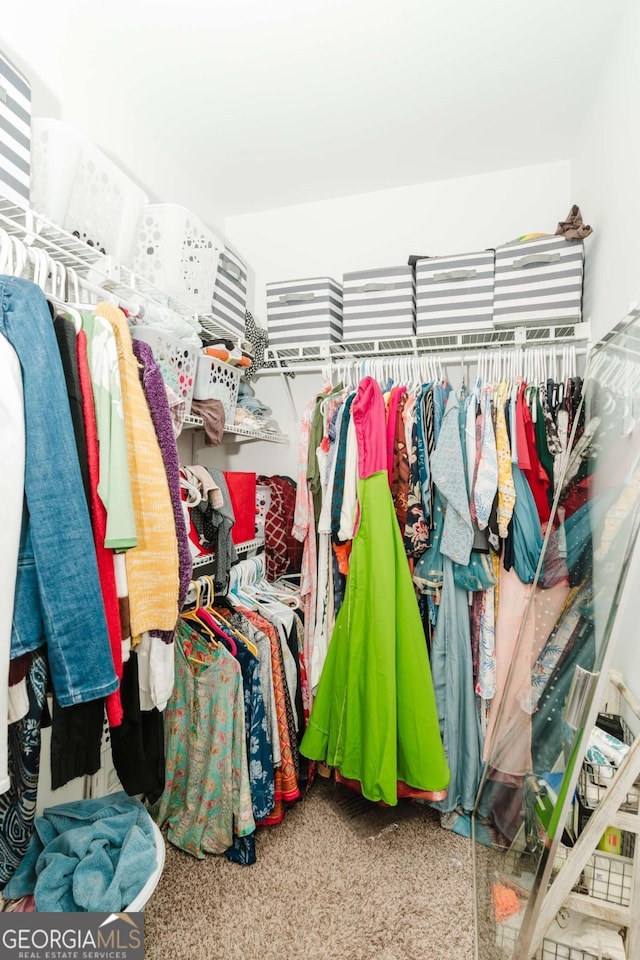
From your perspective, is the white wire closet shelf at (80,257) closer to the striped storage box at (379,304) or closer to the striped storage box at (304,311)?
the striped storage box at (304,311)

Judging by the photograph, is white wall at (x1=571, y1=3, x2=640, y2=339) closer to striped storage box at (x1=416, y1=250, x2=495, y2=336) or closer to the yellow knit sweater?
striped storage box at (x1=416, y1=250, x2=495, y2=336)

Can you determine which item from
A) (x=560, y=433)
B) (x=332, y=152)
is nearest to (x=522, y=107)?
(x=332, y=152)

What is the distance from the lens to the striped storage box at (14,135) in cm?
104

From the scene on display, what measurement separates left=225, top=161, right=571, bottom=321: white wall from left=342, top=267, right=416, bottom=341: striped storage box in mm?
351

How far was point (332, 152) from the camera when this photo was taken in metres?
2.04

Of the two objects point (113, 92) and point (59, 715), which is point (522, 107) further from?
point (59, 715)

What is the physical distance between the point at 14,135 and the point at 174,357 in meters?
0.60

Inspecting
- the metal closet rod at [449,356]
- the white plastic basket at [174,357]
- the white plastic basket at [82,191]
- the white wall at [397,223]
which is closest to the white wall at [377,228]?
the white wall at [397,223]

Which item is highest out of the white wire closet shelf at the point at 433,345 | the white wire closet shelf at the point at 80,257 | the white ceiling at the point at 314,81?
the white ceiling at the point at 314,81

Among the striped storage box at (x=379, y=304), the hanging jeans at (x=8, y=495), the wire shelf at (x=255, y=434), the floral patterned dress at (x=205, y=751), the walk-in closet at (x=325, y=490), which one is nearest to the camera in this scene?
the hanging jeans at (x=8, y=495)

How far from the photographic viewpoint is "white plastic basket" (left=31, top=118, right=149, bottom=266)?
1.25 metres

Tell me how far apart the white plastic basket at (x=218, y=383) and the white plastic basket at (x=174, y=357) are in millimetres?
54

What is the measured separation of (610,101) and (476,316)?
0.75 meters

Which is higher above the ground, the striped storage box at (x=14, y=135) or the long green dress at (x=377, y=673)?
the striped storage box at (x=14, y=135)
